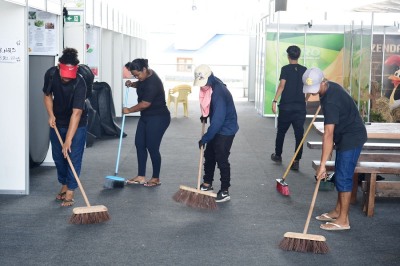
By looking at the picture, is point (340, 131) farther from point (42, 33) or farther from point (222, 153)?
point (42, 33)

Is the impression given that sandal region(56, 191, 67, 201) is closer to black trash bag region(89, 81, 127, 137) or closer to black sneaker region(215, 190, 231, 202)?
black sneaker region(215, 190, 231, 202)

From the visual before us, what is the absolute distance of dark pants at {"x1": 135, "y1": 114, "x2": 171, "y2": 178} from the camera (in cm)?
721

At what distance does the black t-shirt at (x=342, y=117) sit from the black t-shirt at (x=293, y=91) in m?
2.86

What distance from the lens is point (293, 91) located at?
27.9 ft

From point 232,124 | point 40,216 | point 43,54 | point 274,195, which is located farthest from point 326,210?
point 43,54

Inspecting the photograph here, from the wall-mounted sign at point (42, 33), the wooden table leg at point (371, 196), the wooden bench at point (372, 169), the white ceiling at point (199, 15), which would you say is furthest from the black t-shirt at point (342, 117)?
the white ceiling at point (199, 15)

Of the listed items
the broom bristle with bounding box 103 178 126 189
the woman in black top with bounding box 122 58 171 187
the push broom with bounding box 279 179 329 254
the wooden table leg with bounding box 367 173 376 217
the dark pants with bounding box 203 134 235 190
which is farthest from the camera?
the broom bristle with bounding box 103 178 126 189

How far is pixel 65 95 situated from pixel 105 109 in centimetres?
530

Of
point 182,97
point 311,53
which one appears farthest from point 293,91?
point 182,97

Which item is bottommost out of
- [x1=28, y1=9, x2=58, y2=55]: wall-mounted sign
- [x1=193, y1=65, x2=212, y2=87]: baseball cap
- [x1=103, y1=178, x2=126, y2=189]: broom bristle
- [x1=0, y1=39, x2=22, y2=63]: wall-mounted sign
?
[x1=103, y1=178, x2=126, y2=189]: broom bristle

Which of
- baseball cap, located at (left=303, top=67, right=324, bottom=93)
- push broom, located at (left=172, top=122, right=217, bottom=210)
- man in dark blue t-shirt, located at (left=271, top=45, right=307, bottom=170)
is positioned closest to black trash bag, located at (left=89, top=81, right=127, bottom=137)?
man in dark blue t-shirt, located at (left=271, top=45, right=307, bottom=170)

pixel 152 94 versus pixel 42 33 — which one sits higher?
pixel 42 33

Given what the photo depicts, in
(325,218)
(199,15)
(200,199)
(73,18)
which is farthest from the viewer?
(199,15)

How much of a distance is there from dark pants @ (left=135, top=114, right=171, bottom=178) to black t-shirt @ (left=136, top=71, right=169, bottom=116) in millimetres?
63
